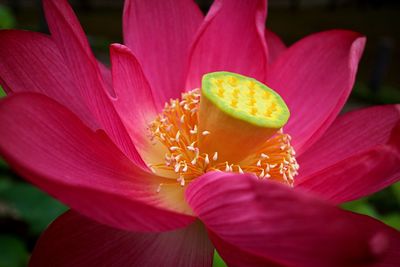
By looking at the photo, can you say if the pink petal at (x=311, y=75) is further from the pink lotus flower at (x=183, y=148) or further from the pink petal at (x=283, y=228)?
the pink petal at (x=283, y=228)

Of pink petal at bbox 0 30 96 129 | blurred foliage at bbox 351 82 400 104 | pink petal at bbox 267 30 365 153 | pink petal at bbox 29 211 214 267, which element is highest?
pink petal at bbox 0 30 96 129

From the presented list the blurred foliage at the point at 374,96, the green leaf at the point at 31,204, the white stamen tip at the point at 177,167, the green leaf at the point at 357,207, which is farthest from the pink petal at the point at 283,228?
the blurred foliage at the point at 374,96

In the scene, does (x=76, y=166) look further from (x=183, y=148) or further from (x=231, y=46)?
(x=231, y=46)

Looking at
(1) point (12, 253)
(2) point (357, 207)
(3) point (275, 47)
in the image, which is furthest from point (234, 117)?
(1) point (12, 253)

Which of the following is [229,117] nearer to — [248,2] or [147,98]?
[147,98]

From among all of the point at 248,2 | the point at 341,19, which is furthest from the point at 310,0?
the point at 248,2

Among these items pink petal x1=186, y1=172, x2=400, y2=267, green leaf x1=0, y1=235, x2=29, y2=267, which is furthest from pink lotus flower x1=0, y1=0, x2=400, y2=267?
green leaf x1=0, y1=235, x2=29, y2=267

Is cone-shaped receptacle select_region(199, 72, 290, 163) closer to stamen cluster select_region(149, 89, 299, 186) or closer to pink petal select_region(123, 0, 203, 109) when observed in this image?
stamen cluster select_region(149, 89, 299, 186)
